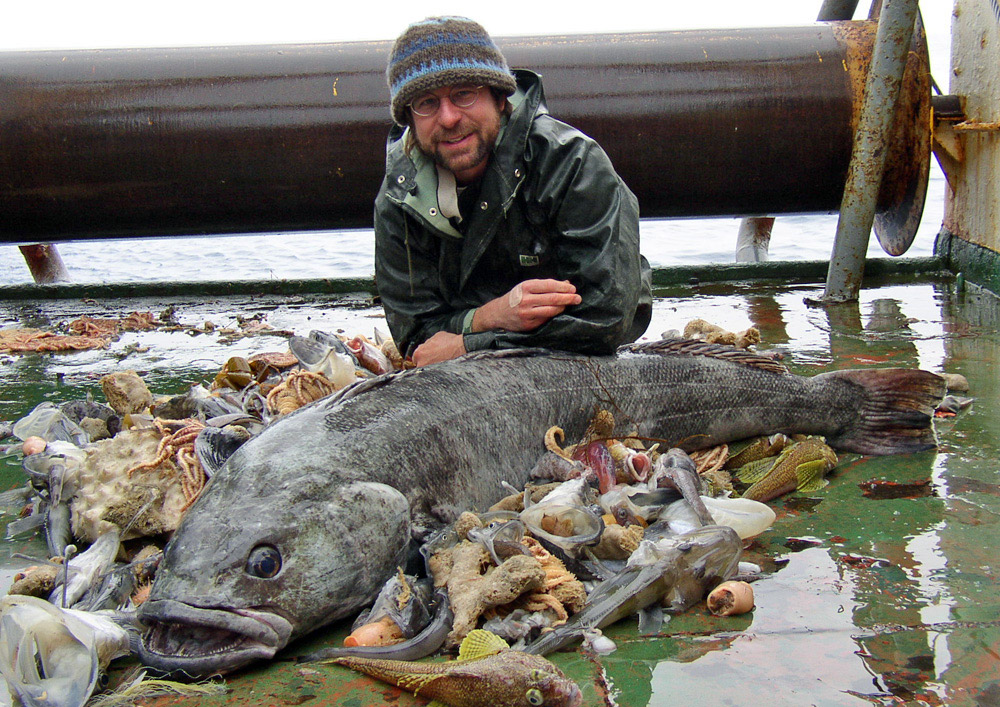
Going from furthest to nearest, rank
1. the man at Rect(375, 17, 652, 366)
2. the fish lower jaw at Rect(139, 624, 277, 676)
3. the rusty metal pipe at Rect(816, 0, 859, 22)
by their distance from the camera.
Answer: the rusty metal pipe at Rect(816, 0, 859, 22)
the man at Rect(375, 17, 652, 366)
the fish lower jaw at Rect(139, 624, 277, 676)

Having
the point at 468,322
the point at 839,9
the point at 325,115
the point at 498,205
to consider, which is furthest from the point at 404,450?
the point at 839,9

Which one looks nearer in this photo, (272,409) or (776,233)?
(272,409)

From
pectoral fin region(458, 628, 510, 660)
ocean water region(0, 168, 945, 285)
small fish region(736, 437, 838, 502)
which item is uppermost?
pectoral fin region(458, 628, 510, 660)

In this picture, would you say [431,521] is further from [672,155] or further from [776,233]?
[776,233]

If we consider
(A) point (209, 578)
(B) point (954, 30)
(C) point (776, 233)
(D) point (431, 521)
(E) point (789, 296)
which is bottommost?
(C) point (776, 233)

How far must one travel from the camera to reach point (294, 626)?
243cm

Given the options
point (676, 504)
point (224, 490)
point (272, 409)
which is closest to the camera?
point (224, 490)

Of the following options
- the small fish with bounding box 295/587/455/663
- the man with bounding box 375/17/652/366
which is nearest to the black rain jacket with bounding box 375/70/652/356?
the man with bounding box 375/17/652/366

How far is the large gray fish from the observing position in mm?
2357

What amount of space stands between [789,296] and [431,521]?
5.44 metres

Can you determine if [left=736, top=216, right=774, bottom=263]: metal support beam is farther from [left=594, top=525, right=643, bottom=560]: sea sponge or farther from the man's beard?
[left=594, top=525, right=643, bottom=560]: sea sponge

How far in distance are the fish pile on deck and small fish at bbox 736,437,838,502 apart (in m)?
0.01

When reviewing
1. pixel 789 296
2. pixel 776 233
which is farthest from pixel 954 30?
pixel 776 233

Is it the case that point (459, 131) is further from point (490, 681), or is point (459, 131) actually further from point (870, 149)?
point (870, 149)
